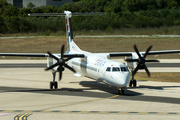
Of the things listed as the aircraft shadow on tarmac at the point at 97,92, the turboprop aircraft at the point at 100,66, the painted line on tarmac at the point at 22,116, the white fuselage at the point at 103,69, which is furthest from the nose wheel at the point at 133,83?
the painted line on tarmac at the point at 22,116

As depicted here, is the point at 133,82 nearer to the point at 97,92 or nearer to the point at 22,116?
the point at 97,92

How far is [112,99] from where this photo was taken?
2238 centimetres

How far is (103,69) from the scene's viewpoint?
23922 mm

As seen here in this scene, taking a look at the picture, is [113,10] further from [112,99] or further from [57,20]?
[112,99]

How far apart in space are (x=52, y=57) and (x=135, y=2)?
310 feet

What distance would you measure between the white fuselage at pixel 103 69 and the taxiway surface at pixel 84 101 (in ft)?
4.57

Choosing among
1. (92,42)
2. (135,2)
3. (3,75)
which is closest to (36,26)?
(92,42)

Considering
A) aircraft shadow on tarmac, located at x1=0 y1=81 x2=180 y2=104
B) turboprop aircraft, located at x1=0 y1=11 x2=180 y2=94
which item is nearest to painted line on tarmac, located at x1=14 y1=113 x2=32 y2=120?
aircraft shadow on tarmac, located at x1=0 y1=81 x2=180 y2=104

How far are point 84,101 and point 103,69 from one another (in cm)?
351

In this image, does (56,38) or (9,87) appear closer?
(9,87)

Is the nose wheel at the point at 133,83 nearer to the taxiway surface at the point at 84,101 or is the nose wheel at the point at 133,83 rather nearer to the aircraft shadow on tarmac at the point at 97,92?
the taxiway surface at the point at 84,101

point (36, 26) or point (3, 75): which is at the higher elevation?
point (36, 26)

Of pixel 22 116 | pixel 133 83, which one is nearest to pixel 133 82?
pixel 133 83

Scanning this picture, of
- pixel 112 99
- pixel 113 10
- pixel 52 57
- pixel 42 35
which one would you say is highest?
pixel 113 10
